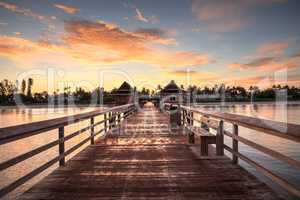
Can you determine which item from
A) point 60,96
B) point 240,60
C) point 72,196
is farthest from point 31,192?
point 60,96

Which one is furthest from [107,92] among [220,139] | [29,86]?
[220,139]

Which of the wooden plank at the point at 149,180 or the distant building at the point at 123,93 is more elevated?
the distant building at the point at 123,93

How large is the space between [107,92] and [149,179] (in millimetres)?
86732

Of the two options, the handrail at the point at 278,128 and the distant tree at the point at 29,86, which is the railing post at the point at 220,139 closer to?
the handrail at the point at 278,128

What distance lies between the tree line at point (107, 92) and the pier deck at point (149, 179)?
7874 centimetres

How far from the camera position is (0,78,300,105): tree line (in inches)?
3942

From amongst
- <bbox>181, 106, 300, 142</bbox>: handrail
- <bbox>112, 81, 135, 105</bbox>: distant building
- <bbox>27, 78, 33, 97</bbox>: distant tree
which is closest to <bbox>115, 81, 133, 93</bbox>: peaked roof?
<bbox>112, 81, 135, 105</bbox>: distant building

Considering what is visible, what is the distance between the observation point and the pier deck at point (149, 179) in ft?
11.9

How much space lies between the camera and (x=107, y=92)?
8975 cm

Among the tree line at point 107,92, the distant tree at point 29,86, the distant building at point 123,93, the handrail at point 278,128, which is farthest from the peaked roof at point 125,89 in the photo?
the distant tree at point 29,86

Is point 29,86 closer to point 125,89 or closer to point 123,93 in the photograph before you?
point 125,89

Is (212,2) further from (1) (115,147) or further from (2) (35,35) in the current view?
(2) (35,35)

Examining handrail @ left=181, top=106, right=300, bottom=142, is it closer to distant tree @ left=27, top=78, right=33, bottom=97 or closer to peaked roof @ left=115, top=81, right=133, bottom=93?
peaked roof @ left=115, top=81, right=133, bottom=93

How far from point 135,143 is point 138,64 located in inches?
1320
